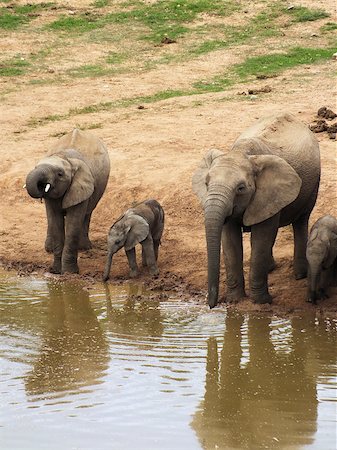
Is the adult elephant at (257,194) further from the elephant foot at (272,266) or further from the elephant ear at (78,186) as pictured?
the elephant ear at (78,186)

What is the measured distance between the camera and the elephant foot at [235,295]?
11.5 meters

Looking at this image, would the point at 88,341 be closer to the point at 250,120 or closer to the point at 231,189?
the point at 231,189

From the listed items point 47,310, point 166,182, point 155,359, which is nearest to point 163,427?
point 155,359

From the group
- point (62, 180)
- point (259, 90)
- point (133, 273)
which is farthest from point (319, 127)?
point (62, 180)

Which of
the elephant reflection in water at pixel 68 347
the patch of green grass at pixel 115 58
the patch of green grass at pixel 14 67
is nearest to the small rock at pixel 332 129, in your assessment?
the elephant reflection in water at pixel 68 347

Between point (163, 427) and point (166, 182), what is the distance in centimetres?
752

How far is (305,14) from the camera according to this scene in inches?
962

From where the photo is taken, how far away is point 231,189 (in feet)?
34.0

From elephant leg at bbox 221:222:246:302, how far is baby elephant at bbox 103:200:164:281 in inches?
58.5

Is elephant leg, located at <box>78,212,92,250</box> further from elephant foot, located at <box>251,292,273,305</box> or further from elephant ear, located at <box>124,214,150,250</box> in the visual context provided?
elephant foot, located at <box>251,292,273,305</box>

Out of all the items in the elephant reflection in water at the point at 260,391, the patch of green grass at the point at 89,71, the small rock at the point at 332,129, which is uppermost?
the patch of green grass at the point at 89,71

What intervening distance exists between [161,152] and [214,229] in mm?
6595

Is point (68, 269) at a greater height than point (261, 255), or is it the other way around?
point (261, 255)

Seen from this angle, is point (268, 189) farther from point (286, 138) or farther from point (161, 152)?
point (161, 152)
